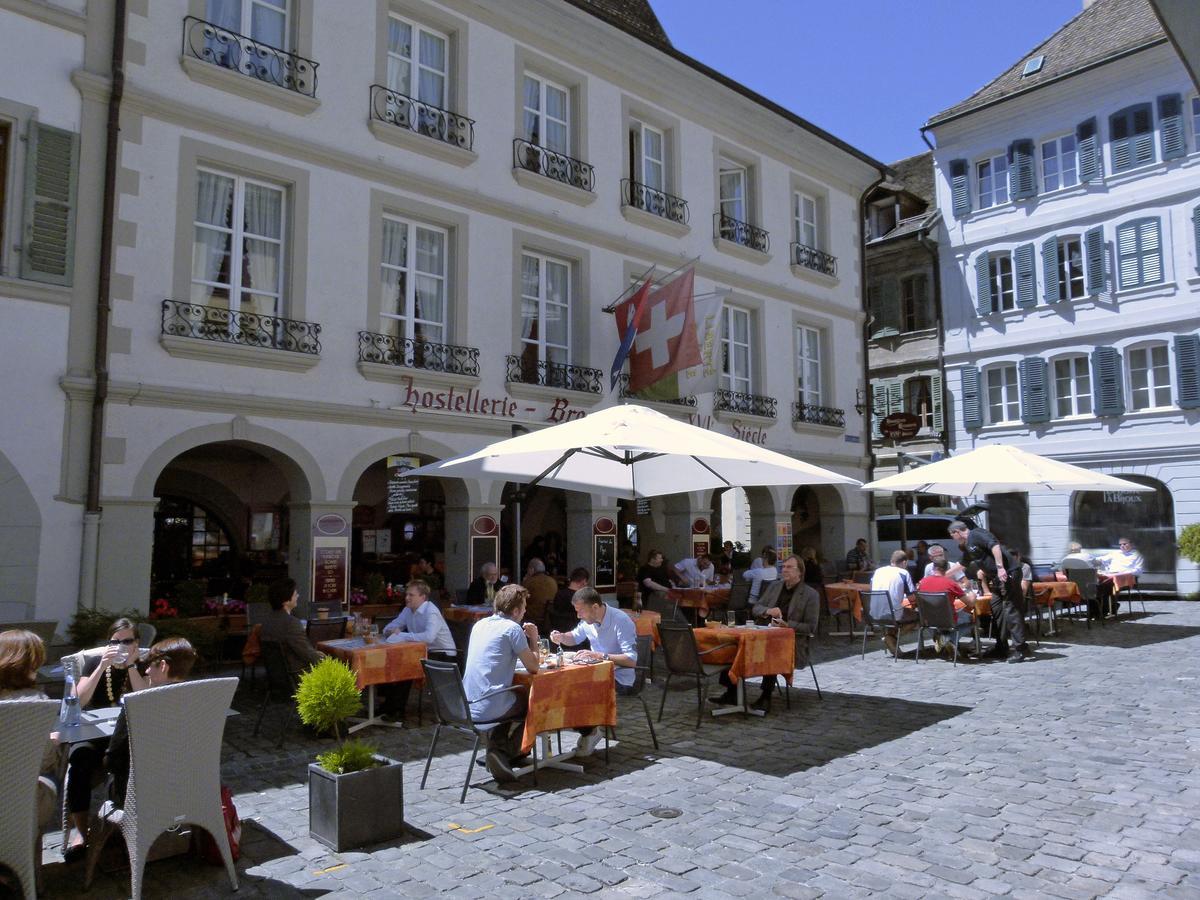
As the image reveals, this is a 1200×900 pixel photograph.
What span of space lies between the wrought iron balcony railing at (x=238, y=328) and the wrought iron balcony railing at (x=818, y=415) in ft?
35.7

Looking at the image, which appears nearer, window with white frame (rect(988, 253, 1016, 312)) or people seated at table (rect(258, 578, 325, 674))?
people seated at table (rect(258, 578, 325, 674))

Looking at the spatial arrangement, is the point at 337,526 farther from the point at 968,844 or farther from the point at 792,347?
the point at 792,347

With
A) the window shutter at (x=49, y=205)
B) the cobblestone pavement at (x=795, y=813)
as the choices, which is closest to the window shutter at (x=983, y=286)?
the cobblestone pavement at (x=795, y=813)

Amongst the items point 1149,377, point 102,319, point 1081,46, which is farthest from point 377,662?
point 1081,46

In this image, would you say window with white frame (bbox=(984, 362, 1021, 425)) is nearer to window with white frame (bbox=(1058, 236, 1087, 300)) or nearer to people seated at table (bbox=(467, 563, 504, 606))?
window with white frame (bbox=(1058, 236, 1087, 300))

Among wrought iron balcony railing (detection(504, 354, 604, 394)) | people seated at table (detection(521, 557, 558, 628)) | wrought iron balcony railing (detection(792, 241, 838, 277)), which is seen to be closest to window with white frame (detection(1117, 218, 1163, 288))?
wrought iron balcony railing (detection(792, 241, 838, 277))

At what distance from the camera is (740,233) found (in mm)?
18469

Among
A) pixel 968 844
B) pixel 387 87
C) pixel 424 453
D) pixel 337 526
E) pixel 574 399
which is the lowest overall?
pixel 968 844

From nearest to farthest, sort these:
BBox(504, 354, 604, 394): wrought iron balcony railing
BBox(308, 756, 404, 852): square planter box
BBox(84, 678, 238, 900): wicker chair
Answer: BBox(84, 678, 238, 900): wicker chair → BBox(308, 756, 404, 852): square planter box → BBox(504, 354, 604, 394): wrought iron balcony railing

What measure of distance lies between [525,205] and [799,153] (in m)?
8.41

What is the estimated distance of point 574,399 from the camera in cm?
1473

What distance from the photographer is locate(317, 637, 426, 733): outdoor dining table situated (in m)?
7.99

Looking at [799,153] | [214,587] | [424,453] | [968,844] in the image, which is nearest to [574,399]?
[424,453]

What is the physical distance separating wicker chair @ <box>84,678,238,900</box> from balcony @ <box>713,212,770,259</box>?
14905mm
